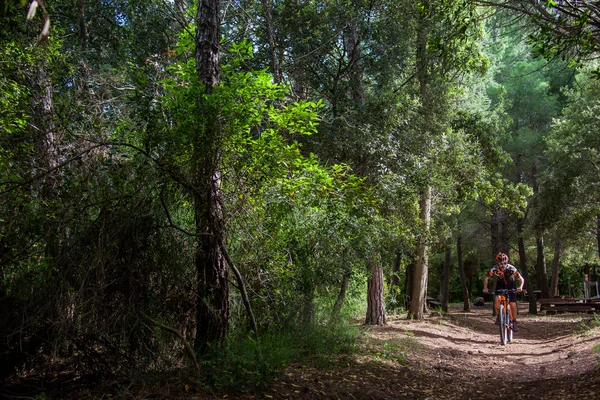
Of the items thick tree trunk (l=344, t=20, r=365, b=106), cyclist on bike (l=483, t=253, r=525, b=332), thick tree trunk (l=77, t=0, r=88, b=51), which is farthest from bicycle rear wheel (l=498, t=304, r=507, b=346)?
thick tree trunk (l=77, t=0, r=88, b=51)

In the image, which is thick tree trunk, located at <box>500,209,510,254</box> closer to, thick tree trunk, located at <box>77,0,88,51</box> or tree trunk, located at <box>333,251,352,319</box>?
tree trunk, located at <box>333,251,352,319</box>

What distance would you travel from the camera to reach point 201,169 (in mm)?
6344

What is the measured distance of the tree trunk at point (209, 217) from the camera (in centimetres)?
634

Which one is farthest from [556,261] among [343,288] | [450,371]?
[450,371]

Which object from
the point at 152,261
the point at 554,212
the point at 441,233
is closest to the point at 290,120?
the point at 152,261

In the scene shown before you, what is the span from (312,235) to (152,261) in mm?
3715

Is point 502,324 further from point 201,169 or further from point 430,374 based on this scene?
point 201,169

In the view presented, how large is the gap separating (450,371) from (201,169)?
566cm

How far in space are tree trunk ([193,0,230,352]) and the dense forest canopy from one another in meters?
0.02

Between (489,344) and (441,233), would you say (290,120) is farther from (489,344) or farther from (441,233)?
(441,233)

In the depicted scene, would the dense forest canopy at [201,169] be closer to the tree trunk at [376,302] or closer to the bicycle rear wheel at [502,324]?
the tree trunk at [376,302]

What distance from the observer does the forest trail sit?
659cm

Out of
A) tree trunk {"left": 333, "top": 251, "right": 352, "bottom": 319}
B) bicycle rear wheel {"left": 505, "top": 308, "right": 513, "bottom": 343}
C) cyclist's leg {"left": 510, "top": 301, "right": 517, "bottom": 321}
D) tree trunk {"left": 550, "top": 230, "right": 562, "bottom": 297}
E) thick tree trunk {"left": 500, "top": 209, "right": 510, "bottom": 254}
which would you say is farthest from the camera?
thick tree trunk {"left": 500, "top": 209, "right": 510, "bottom": 254}


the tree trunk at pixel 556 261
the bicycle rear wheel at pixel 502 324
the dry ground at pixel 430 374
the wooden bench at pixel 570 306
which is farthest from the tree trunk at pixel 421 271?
the tree trunk at pixel 556 261
